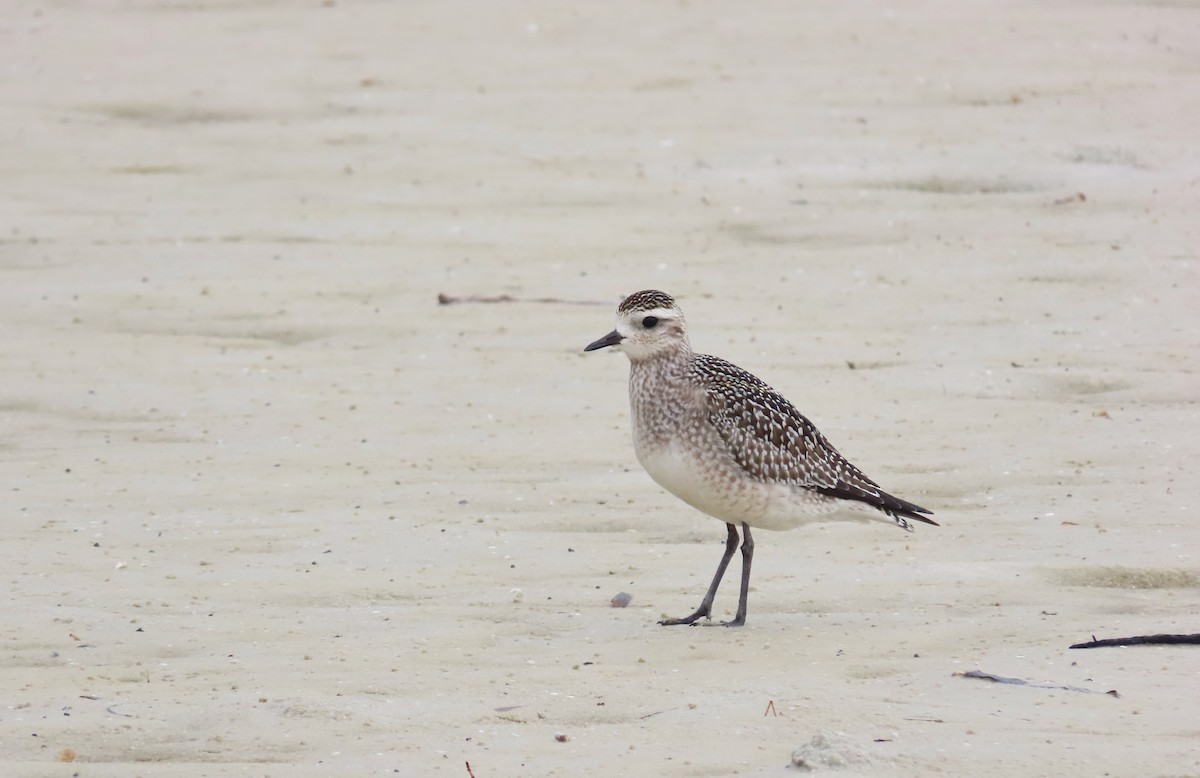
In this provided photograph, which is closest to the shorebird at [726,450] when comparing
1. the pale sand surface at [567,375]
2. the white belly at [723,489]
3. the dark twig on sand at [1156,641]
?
the white belly at [723,489]

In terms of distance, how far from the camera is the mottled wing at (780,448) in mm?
7020

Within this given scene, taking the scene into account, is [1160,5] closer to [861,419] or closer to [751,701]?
[861,419]

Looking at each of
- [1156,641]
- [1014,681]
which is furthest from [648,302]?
[1156,641]

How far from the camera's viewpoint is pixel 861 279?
37.1ft

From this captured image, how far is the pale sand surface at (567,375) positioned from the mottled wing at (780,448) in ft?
1.25

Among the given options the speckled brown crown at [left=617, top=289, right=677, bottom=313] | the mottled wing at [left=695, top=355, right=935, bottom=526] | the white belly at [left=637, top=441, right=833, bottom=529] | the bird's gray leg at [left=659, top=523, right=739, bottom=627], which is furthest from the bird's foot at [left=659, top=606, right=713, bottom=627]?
the speckled brown crown at [left=617, top=289, right=677, bottom=313]

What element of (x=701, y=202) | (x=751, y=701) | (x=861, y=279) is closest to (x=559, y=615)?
(x=751, y=701)

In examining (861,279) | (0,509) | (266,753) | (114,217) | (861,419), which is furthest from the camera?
(114,217)

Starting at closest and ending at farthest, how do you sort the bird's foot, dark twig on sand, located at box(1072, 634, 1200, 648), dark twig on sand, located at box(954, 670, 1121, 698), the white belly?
dark twig on sand, located at box(954, 670, 1121, 698)
dark twig on sand, located at box(1072, 634, 1200, 648)
the bird's foot
the white belly

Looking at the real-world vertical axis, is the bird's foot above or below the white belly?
below

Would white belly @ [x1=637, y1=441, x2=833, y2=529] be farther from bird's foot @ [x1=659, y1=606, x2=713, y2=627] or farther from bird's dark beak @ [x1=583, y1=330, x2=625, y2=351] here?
bird's dark beak @ [x1=583, y1=330, x2=625, y2=351]

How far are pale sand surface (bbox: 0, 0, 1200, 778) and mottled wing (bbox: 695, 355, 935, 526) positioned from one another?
0.38m

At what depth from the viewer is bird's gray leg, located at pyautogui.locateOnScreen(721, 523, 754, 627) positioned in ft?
22.3

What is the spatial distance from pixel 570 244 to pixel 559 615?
539 cm
